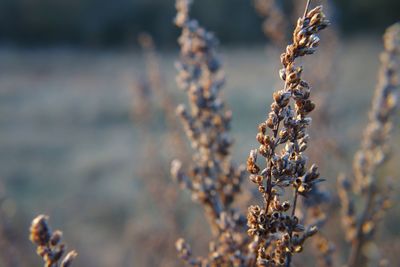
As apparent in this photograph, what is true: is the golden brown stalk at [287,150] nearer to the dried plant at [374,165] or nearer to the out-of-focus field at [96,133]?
the dried plant at [374,165]

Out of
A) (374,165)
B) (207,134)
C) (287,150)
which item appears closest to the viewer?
(287,150)

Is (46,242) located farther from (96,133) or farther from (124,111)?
(124,111)

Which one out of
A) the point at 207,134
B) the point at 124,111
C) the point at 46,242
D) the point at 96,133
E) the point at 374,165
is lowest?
the point at 46,242

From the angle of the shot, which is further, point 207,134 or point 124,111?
point 124,111

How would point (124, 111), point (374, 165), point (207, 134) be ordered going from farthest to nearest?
point (124, 111) < point (374, 165) < point (207, 134)

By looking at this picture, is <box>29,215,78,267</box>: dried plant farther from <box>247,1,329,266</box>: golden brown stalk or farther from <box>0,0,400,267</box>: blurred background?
<box>0,0,400,267</box>: blurred background

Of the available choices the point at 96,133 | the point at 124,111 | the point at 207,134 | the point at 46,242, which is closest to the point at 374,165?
the point at 207,134

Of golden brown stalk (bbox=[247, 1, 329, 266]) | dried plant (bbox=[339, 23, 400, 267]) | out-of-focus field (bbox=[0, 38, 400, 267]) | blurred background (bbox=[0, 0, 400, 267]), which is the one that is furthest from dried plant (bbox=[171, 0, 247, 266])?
out-of-focus field (bbox=[0, 38, 400, 267])
